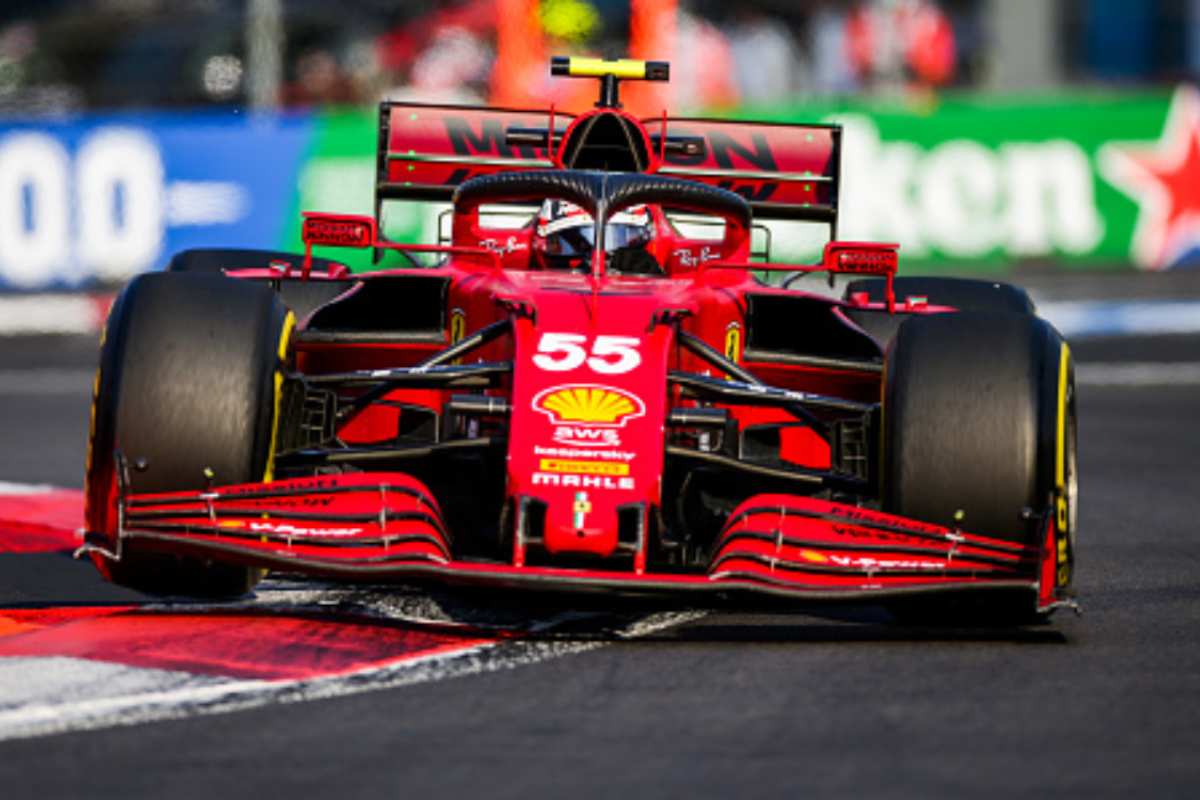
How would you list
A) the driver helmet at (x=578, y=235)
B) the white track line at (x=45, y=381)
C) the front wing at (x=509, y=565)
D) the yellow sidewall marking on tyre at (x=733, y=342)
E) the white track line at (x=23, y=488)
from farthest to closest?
1. the white track line at (x=45, y=381)
2. the white track line at (x=23, y=488)
3. the driver helmet at (x=578, y=235)
4. the yellow sidewall marking on tyre at (x=733, y=342)
5. the front wing at (x=509, y=565)

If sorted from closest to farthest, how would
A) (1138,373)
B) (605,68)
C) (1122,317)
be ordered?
(605,68) < (1138,373) < (1122,317)

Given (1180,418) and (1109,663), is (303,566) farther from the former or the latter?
(1180,418)

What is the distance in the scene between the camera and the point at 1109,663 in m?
6.56

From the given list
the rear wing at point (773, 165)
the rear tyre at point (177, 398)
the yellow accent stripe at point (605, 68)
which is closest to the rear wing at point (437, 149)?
the yellow accent stripe at point (605, 68)

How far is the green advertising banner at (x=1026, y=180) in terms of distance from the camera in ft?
72.2

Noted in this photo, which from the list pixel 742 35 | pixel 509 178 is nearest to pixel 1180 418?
pixel 509 178

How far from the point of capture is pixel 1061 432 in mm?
6906

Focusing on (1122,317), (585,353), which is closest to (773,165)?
(585,353)

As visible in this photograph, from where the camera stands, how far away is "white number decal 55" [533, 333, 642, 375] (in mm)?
6883

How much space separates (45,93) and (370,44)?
411 cm

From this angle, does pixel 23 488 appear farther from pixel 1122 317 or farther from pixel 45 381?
pixel 1122 317

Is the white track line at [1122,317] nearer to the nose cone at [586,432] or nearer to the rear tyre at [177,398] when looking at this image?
the nose cone at [586,432]

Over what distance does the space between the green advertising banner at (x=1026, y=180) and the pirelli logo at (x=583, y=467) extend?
15.0 m

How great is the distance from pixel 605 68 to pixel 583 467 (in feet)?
13.2
